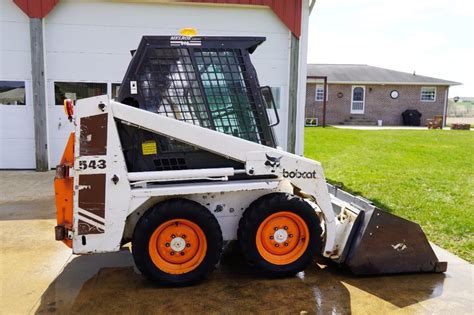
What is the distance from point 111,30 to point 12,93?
2.60 metres

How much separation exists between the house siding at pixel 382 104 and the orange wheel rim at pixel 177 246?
26560 millimetres

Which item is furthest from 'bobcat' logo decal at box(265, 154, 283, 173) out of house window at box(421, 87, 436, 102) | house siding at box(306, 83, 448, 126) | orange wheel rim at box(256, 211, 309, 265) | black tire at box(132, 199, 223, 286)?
house window at box(421, 87, 436, 102)


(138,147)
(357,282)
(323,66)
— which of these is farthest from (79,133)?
(323,66)

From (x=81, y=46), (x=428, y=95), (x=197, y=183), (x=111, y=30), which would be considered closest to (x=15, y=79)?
→ (x=81, y=46)

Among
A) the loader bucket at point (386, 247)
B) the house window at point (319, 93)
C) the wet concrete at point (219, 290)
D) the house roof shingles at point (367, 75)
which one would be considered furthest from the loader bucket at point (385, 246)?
the house roof shingles at point (367, 75)

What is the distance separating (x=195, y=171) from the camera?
12.3 feet

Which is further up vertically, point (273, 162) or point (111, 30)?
point (111, 30)

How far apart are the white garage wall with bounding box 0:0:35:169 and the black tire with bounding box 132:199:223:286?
6.99 metres

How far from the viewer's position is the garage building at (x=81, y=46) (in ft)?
29.9

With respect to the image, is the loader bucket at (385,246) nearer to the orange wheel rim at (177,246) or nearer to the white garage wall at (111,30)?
the orange wheel rim at (177,246)

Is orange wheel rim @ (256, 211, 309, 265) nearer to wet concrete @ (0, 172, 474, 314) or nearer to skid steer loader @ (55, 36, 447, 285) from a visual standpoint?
skid steer loader @ (55, 36, 447, 285)

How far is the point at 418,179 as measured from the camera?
28.8ft

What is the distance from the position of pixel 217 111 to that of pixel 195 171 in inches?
24.0

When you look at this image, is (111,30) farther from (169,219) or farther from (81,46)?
(169,219)
